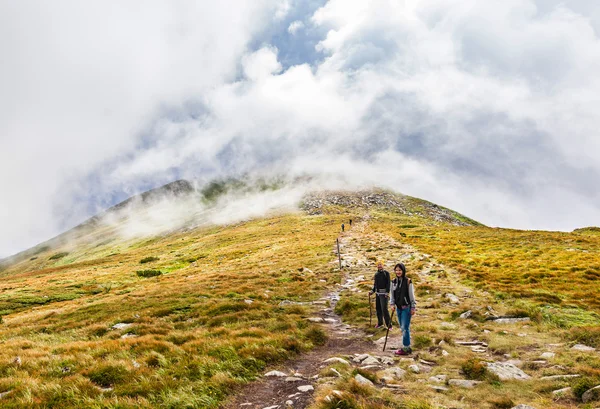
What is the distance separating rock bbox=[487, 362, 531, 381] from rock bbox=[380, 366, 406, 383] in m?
2.56

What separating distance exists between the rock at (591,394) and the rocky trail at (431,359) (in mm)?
276

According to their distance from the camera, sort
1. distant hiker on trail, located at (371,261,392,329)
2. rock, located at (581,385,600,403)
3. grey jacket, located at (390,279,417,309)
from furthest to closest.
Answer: distant hiker on trail, located at (371,261,392,329), grey jacket, located at (390,279,417,309), rock, located at (581,385,600,403)

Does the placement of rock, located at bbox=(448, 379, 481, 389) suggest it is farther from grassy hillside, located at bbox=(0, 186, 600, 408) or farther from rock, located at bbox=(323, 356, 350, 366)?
grassy hillside, located at bbox=(0, 186, 600, 408)

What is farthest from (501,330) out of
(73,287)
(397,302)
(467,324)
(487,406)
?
(73,287)

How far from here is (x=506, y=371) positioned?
919 cm

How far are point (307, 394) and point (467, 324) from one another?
9.60 metres

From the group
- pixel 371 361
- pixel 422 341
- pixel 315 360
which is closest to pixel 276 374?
pixel 315 360

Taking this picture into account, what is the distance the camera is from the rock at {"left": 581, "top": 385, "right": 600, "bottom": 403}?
7.14 meters

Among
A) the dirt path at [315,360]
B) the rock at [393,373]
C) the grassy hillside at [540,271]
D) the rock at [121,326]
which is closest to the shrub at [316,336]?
the dirt path at [315,360]

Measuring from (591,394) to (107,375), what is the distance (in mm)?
12869

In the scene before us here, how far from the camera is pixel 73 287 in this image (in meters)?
41.0

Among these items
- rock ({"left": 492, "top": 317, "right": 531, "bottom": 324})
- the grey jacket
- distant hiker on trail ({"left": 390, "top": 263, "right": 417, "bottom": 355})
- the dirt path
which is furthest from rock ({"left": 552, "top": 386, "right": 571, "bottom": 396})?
rock ({"left": 492, "top": 317, "right": 531, "bottom": 324})

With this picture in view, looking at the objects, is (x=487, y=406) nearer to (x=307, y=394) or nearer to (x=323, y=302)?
(x=307, y=394)

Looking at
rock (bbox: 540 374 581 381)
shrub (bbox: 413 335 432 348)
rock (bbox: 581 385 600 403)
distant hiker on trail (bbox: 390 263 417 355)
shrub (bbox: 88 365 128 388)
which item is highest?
distant hiker on trail (bbox: 390 263 417 355)
